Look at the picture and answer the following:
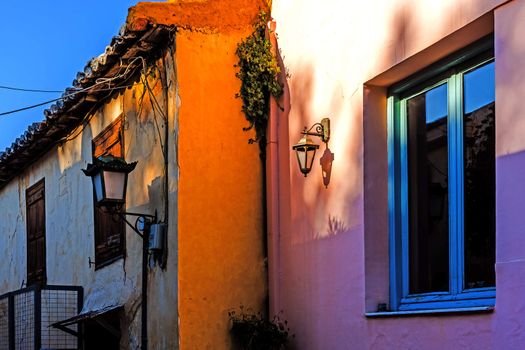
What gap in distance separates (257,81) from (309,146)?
120 centimetres

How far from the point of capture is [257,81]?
25.7 ft

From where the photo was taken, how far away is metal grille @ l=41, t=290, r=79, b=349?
32.8ft

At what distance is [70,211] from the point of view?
10.9m

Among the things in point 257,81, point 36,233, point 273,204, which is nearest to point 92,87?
point 257,81

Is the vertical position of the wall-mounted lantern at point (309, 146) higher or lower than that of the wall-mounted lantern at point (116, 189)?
higher

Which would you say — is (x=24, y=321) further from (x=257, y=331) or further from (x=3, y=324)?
(x=257, y=331)

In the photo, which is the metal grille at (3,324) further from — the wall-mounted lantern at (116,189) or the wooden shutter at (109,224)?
the wall-mounted lantern at (116,189)

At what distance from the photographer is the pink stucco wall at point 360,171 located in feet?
15.7

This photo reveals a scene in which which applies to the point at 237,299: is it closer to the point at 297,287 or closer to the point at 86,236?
the point at 297,287

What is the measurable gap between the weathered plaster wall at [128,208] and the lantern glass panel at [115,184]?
0.36 metres

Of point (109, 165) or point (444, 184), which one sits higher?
point (109, 165)

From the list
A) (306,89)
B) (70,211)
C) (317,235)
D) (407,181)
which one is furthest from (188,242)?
(70,211)

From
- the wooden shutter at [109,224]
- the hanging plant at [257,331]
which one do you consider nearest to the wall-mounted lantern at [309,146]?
the hanging plant at [257,331]

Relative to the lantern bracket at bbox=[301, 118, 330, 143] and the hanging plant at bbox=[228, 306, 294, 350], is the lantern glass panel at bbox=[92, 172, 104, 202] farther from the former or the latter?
the lantern bracket at bbox=[301, 118, 330, 143]
